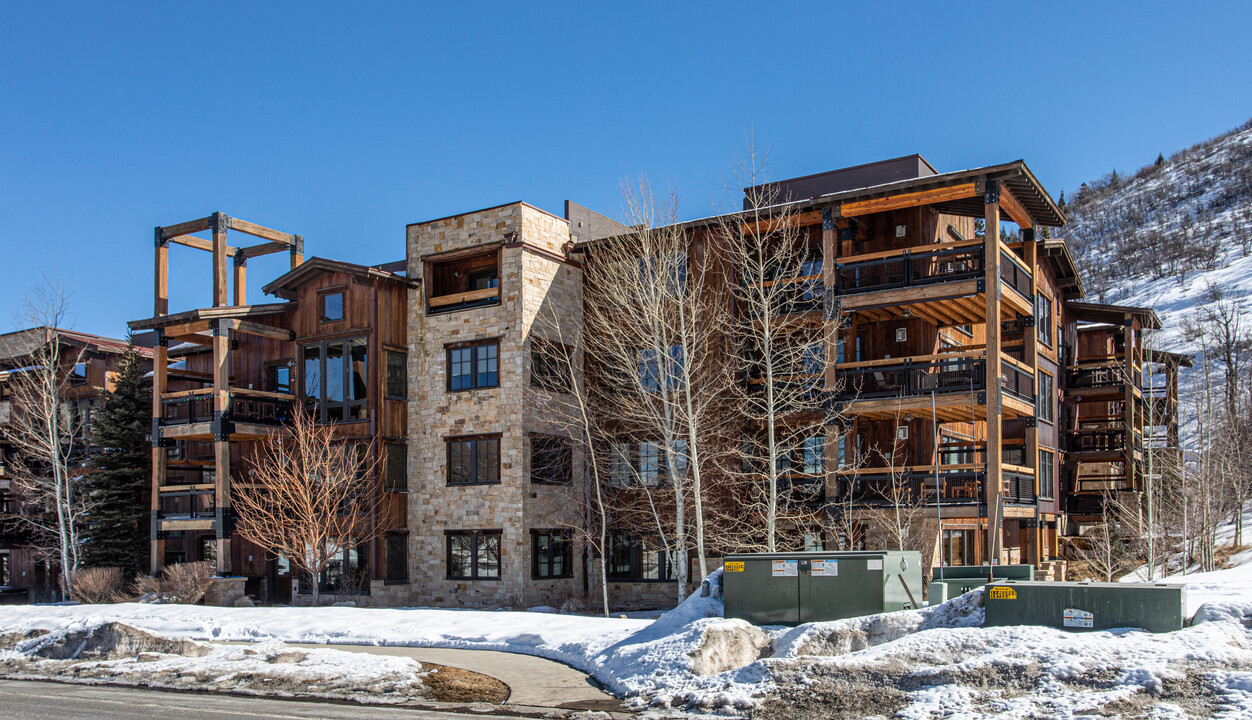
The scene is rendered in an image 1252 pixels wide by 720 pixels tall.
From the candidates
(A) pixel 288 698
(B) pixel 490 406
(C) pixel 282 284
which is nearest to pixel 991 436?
(B) pixel 490 406

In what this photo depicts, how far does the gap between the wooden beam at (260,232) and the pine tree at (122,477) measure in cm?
619

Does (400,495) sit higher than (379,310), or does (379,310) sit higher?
(379,310)

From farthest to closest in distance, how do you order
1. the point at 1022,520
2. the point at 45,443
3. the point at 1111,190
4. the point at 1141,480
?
the point at 1111,190
the point at 1141,480
the point at 45,443
the point at 1022,520

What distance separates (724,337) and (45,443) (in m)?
24.1

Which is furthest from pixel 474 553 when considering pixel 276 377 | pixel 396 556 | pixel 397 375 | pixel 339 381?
pixel 276 377

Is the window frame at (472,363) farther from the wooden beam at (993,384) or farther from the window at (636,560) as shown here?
the wooden beam at (993,384)

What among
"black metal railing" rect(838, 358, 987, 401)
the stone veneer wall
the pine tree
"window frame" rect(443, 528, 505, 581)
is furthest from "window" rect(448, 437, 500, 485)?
the pine tree

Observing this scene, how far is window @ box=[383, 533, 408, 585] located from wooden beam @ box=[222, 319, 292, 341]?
755 centimetres

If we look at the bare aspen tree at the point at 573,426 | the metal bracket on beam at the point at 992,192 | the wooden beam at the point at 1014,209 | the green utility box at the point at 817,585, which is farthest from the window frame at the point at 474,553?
the wooden beam at the point at 1014,209

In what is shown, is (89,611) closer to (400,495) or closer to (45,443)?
(400,495)

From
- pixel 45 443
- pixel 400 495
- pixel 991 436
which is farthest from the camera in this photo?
pixel 45 443

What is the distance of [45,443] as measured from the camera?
1417 inches

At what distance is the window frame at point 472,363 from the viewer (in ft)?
99.5

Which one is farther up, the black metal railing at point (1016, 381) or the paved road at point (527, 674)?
the black metal railing at point (1016, 381)
